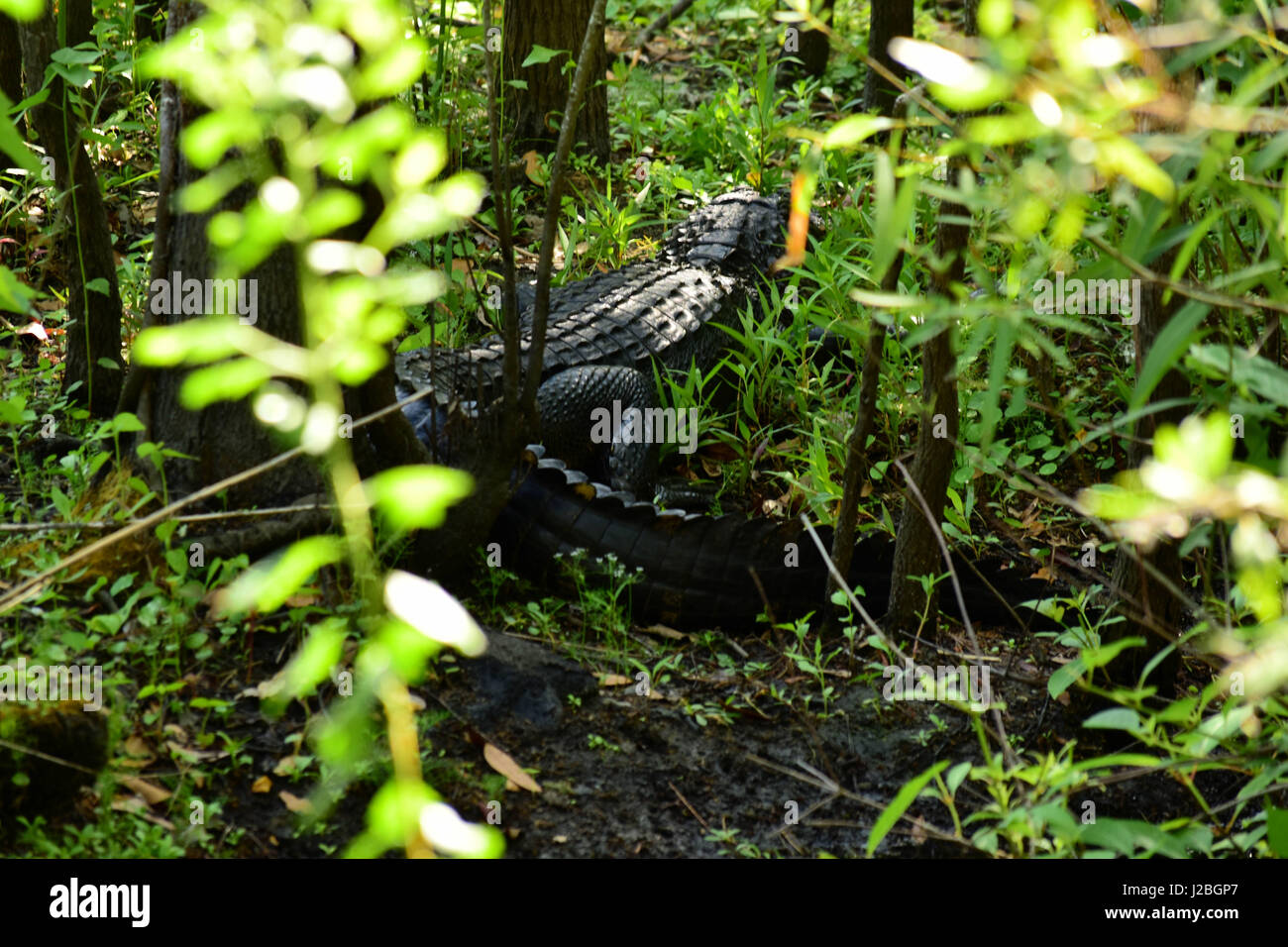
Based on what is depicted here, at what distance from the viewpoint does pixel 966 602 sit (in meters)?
3.19

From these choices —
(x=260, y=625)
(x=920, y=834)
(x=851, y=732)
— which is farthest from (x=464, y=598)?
(x=920, y=834)

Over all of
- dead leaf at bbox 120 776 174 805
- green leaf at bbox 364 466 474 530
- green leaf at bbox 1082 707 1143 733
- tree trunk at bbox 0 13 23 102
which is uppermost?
tree trunk at bbox 0 13 23 102

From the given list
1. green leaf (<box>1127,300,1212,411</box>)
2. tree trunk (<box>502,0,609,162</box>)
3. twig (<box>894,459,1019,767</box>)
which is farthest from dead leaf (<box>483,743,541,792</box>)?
tree trunk (<box>502,0,609,162</box>)

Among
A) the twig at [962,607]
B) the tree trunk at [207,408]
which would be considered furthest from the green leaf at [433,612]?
the tree trunk at [207,408]

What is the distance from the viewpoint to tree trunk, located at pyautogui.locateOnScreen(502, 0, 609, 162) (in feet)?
19.0

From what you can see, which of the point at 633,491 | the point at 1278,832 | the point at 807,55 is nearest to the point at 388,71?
the point at 1278,832

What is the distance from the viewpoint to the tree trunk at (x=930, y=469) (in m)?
2.70

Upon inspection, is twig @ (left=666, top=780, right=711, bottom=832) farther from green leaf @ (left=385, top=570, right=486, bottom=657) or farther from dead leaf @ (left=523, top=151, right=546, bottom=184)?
dead leaf @ (left=523, top=151, right=546, bottom=184)

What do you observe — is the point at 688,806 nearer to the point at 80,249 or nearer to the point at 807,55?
the point at 80,249

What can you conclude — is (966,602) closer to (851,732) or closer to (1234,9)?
(851,732)

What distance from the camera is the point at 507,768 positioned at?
2.34 meters

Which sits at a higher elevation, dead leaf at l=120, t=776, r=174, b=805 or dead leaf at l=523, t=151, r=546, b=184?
dead leaf at l=523, t=151, r=546, b=184

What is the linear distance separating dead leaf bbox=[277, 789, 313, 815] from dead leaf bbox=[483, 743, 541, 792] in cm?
41

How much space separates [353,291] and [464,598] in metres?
2.32
